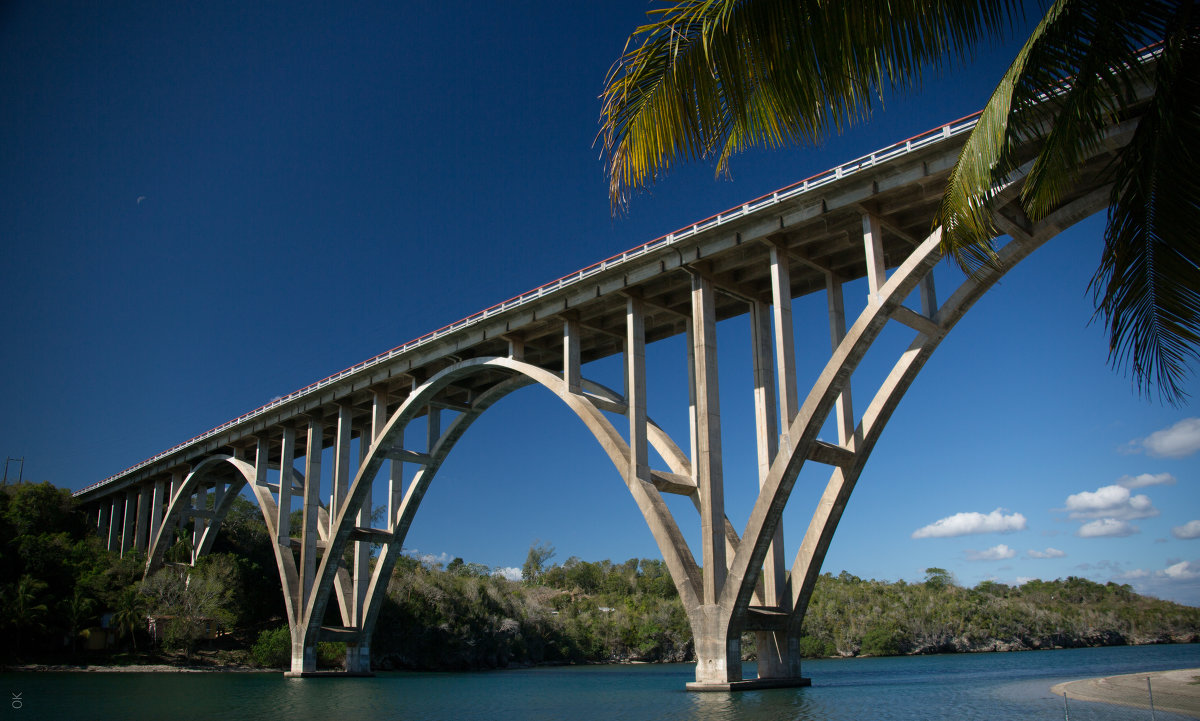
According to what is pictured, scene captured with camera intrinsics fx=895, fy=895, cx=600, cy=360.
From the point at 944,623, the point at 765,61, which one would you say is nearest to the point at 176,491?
the point at 765,61

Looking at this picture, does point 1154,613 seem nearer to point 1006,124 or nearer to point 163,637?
point 163,637

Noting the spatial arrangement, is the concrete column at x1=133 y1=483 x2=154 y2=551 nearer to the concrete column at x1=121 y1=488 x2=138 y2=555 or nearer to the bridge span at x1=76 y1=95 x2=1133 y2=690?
the concrete column at x1=121 y1=488 x2=138 y2=555

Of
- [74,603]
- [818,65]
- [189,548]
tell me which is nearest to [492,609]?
[189,548]

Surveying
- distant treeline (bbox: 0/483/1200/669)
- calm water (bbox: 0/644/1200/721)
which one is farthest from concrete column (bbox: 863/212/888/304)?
distant treeline (bbox: 0/483/1200/669)

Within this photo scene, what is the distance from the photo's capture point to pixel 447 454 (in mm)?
39625

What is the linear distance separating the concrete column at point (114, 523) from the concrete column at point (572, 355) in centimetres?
4953

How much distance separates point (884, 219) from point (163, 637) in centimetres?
4824

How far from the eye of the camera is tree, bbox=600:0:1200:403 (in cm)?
601

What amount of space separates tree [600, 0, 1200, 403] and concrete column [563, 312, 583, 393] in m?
22.7

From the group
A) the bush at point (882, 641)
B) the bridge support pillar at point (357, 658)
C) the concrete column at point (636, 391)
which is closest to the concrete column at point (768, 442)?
the concrete column at point (636, 391)

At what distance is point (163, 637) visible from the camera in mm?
52250

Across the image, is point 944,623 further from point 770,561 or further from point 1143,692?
point 770,561

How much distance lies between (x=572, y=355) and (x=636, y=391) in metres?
3.81

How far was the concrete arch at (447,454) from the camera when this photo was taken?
81.2 ft
